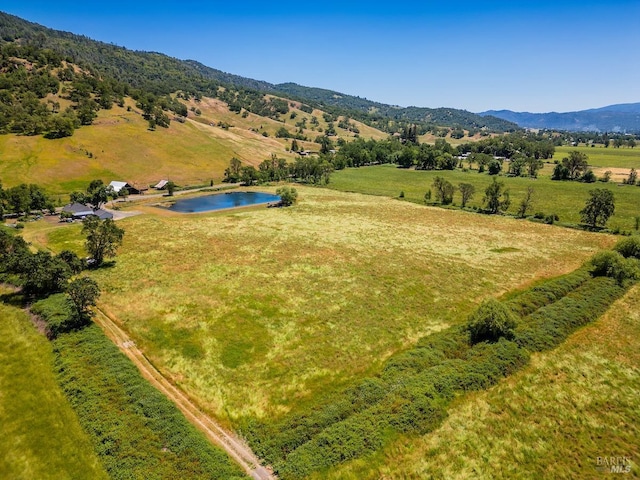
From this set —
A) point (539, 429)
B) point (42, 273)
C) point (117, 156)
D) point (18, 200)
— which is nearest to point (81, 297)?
point (42, 273)

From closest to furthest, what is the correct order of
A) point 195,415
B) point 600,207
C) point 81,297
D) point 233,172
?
point 195,415 < point 81,297 < point 600,207 < point 233,172

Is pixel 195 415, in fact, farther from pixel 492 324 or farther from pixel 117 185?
pixel 117 185

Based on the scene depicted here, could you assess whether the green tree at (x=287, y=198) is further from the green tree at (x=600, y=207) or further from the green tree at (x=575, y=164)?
the green tree at (x=575, y=164)

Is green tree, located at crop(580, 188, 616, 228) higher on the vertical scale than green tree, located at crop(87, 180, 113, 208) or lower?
higher

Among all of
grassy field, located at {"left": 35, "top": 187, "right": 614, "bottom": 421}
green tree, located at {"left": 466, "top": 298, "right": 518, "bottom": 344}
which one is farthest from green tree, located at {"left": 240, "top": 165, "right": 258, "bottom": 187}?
green tree, located at {"left": 466, "top": 298, "right": 518, "bottom": 344}

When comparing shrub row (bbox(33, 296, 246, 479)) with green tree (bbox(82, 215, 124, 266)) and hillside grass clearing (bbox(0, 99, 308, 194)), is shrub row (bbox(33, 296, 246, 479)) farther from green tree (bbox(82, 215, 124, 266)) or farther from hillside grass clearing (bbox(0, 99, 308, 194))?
hillside grass clearing (bbox(0, 99, 308, 194))

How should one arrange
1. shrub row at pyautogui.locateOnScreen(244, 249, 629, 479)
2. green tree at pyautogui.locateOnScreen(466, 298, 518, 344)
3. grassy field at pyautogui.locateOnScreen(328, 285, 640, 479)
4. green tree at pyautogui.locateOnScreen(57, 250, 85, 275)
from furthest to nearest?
1. green tree at pyautogui.locateOnScreen(57, 250, 85, 275)
2. green tree at pyautogui.locateOnScreen(466, 298, 518, 344)
3. shrub row at pyautogui.locateOnScreen(244, 249, 629, 479)
4. grassy field at pyautogui.locateOnScreen(328, 285, 640, 479)

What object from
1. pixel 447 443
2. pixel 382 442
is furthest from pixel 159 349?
pixel 447 443
